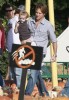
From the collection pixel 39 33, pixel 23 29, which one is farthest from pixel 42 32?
pixel 23 29

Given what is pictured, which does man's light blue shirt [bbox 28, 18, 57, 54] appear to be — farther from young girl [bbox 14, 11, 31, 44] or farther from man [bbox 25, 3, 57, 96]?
young girl [bbox 14, 11, 31, 44]

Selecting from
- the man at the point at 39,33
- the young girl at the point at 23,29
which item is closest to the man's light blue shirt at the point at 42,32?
the man at the point at 39,33

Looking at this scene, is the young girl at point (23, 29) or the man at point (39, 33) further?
the young girl at point (23, 29)

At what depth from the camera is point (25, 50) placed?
748 cm

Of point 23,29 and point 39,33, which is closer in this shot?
point 39,33

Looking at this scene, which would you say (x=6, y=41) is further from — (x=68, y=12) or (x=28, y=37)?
(x=68, y=12)

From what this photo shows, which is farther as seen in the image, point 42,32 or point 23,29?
point 23,29

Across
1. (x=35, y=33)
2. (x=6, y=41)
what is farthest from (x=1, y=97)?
(x=6, y=41)

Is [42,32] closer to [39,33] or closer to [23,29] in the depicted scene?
[39,33]

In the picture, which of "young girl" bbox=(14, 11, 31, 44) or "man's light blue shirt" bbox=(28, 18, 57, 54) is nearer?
"man's light blue shirt" bbox=(28, 18, 57, 54)

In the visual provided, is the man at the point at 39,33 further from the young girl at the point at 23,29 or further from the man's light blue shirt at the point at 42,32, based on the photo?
the young girl at the point at 23,29

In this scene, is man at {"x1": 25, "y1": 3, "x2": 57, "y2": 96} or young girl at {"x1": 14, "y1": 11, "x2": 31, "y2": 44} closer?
man at {"x1": 25, "y1": 3, "x2": 57, "y2": 96}

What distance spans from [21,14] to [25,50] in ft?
8.60

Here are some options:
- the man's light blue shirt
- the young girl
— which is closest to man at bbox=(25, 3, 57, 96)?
the man's light blue shirt
